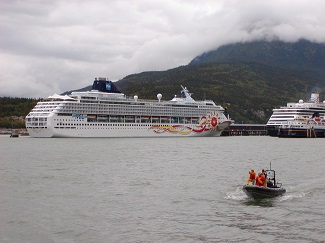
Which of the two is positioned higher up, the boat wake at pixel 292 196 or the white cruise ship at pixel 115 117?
the white cruise ship at pixel 115 117

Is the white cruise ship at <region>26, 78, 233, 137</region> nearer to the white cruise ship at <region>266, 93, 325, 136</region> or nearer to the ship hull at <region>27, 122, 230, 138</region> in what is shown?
the ship hull at <region>27, 122, 230, 138</region>

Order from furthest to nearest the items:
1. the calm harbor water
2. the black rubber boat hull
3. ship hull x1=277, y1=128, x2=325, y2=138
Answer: ship hull x1=277, y1=128, x2=325, y2=138 < the black rubber boat hull < the calm harbor water

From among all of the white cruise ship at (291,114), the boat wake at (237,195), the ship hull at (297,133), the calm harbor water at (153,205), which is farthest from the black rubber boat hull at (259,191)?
the white cruise ship at (291,114)

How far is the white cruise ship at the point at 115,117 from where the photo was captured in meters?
129

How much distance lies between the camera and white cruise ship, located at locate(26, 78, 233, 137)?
422 feet

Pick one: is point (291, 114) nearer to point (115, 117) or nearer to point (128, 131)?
point (128, 131)

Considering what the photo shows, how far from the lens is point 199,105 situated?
161625 mm

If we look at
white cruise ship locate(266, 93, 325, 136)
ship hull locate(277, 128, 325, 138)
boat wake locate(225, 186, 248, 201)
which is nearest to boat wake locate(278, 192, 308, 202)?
boat wake locate(225, 186, 248, 201)

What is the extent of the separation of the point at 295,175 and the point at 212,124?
11026 centimetres

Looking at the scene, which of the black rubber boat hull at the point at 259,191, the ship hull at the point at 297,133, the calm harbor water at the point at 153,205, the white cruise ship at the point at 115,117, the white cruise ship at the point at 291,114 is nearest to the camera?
the calm harbor water at the point at 153,205

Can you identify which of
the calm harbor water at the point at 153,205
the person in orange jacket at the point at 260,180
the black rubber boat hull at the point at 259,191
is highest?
the person in orange jacket at the point at 260,180

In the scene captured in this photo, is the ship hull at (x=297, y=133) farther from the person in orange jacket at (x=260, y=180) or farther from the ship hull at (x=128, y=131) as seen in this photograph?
the person in orange jacket at (x=260, y=180)

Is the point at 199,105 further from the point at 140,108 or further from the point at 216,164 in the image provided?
the point at 216,164

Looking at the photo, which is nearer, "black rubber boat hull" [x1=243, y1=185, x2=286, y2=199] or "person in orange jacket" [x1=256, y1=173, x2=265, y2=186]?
"black rubber boat hull" [x1=243, y1=185, x2=286, y2=199]
